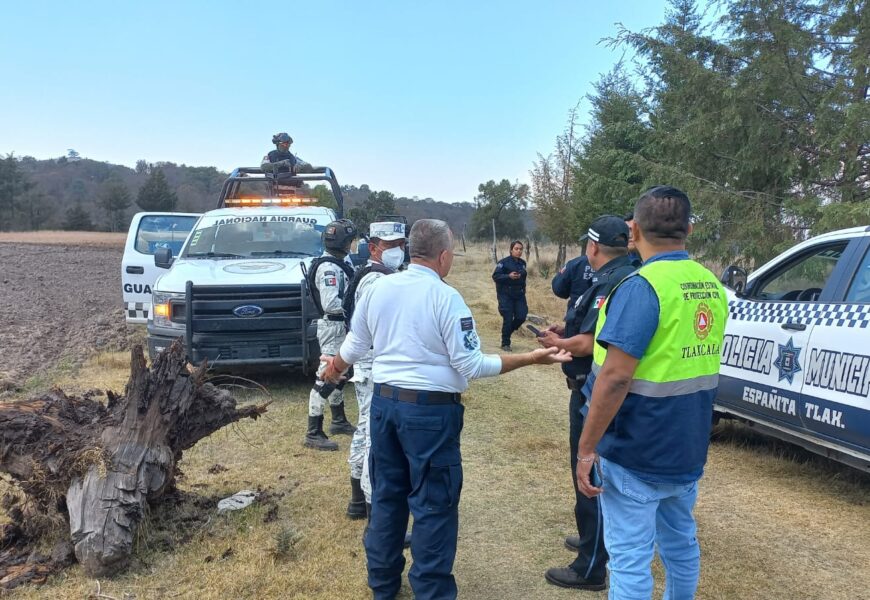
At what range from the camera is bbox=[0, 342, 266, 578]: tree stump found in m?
3.38

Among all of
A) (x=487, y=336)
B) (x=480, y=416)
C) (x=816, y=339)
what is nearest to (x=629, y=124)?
(x=487, y=336)

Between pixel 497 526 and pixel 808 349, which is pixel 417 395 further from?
pixel 808 349

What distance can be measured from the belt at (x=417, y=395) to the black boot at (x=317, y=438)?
2.81 metres

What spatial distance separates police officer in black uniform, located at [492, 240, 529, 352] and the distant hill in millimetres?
44789

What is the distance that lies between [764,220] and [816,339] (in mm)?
6709

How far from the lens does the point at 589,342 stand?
2938 millimetres

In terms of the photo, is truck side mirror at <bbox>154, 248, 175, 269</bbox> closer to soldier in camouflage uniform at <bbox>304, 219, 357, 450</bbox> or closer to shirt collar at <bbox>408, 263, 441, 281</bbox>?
soldier in camouflage uniform at <bbox>304, 219, 357, 450</bbox>

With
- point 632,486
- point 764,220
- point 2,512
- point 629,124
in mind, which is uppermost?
point 629,124

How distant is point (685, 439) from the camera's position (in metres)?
2.35

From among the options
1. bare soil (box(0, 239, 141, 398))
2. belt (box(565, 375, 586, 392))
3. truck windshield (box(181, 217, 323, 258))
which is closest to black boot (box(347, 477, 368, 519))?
belt (box(565, 375, 586, 392))

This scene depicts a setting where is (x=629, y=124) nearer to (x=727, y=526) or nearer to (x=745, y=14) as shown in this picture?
(x=745, y=14)

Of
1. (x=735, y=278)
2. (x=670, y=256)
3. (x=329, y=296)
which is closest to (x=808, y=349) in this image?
(x=735, y=278)

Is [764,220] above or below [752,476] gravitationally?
above

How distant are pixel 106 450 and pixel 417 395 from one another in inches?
75.7
